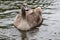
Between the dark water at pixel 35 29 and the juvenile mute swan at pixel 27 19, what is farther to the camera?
the juvenile mute swan at pixel 27 19

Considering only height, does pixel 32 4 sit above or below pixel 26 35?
above

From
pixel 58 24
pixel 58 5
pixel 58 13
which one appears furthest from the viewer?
pixel 58 5

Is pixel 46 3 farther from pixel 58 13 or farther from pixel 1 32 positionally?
pixel 1 32

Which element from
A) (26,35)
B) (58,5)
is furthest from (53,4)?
(26,35)

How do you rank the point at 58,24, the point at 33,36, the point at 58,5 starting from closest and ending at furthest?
the point at 33,36 < the point at 58,24 < the point at 58,5

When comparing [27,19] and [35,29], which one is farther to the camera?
[27,19]

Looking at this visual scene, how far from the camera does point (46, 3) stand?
15.6m

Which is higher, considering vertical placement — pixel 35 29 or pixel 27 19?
pixel 27 19

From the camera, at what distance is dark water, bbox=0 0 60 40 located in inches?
444

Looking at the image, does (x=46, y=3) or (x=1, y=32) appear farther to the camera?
(x=46, y=3)

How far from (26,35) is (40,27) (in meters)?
1.05

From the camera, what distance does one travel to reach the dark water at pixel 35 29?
11281mm

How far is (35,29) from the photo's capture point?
12547mm

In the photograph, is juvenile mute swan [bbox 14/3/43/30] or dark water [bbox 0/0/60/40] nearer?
dark water [bbox 0/0/60/40]
